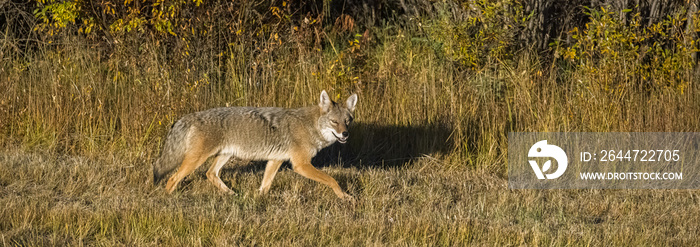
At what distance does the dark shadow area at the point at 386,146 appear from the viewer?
9398 mm

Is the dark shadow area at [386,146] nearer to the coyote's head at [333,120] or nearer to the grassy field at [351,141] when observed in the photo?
the grassy field at [351,141]

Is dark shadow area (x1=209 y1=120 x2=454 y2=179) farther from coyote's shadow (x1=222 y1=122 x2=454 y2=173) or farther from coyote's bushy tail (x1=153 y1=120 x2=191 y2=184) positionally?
coyote's bushy tail (x1=153 y1=120 x2=191 y2=184)

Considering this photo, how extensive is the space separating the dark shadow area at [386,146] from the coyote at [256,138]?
1.51m

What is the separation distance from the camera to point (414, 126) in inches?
383

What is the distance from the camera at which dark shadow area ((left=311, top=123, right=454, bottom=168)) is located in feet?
30.8

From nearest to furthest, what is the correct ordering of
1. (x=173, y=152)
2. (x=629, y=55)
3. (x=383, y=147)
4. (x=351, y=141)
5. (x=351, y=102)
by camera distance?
(x=173, y=152) < (x=351, y=102) < (x=629, y=55) < (x=383, y=147) < (x=351, y=141)

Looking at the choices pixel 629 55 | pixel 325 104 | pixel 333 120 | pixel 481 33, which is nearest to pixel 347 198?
pixel 333 120

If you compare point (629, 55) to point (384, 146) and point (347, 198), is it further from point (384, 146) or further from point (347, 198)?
point (347, 198)

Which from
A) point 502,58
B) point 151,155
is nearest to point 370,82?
point 502,58

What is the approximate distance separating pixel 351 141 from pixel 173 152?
2716 millimetres

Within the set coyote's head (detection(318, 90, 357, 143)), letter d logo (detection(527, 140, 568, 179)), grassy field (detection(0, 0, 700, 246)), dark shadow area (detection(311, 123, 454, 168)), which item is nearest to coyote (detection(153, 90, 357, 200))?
coyote's head (detection(318, 90, 357, 143))

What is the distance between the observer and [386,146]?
9672 millimetres

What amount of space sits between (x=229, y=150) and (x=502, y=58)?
157 inches

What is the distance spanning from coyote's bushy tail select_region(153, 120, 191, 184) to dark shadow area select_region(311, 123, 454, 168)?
A: 222cm
